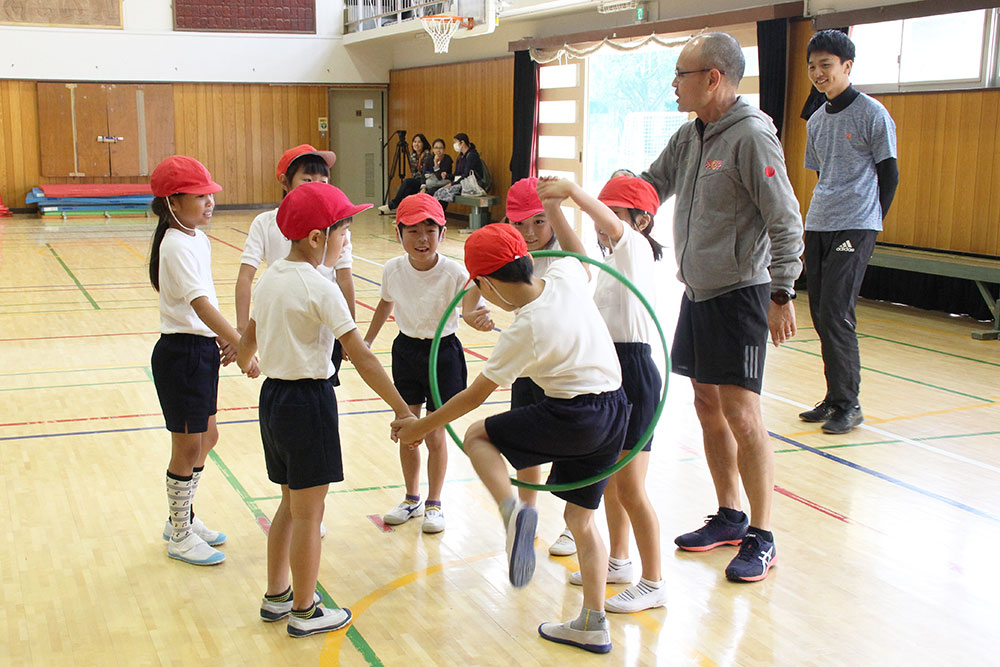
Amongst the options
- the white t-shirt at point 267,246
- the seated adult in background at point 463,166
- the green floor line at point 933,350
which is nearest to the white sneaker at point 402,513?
the white t-shirt at point 267,246

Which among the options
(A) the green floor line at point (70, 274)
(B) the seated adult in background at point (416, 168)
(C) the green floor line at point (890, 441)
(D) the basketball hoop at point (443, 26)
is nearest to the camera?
(C) the green floor line at point (890, 441)

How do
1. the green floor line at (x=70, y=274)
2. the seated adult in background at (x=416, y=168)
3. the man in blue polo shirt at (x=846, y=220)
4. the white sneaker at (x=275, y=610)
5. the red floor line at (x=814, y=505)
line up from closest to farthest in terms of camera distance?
the white sneaker at (x=275, y=610) < the red floor line at (x=814, y=505) < the man in blue polo shirt at (x=846, y=220) < the green floor line at (x=70, y=274) < the seated adult in background at (x=416, y=168)

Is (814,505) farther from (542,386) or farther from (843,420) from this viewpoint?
(542,386)

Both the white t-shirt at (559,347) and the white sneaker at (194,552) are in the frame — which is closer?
the white t-shirt at (559,347)

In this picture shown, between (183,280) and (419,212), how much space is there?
88 cm

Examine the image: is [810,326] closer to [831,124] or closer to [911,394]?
[911,394]

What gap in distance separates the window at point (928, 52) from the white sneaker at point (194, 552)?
7955 mm

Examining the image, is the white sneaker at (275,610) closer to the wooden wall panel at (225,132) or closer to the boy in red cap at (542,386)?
the boy in red cap at (542,386)

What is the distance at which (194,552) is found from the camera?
3.63 meters

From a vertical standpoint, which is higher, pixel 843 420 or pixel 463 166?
pixel 463 166

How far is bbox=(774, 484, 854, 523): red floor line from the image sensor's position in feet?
13.6

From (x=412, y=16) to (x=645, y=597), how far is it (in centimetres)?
1643

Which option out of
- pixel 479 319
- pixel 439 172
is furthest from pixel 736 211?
pixel 439 172

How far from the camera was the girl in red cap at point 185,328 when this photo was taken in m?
3.42
